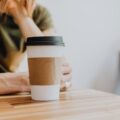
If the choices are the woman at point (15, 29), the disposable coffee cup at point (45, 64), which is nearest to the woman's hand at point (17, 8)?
the woman at point (15, 29)

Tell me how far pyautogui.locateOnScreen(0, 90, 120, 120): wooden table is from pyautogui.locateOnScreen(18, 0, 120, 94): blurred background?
88 cm

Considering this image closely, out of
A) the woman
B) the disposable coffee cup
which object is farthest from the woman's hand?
the disposable coffee cup

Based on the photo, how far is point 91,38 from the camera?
1.73 meters

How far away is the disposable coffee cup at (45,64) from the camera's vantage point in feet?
2.39

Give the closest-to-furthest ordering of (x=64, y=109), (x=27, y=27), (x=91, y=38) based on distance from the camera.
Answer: (x=64, y=109)
(x=27, y=27)
(x=91, y=38)

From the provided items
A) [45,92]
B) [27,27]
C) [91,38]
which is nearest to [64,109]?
[45,92]

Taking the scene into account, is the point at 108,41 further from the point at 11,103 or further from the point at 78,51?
the point at 11,103

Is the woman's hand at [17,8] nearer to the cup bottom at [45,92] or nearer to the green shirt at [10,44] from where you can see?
the green shirt at [10,44]

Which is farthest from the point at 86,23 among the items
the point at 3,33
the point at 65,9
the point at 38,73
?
the point at 38,73

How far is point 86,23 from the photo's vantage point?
5.60 ft

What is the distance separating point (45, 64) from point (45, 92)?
80 mm

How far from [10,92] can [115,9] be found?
1.18 metres

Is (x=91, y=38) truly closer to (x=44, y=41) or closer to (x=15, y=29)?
(x=15, y=29)

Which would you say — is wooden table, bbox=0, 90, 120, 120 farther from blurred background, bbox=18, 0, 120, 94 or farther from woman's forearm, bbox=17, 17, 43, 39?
blurred background, bbox=18, 0, 120, 94
